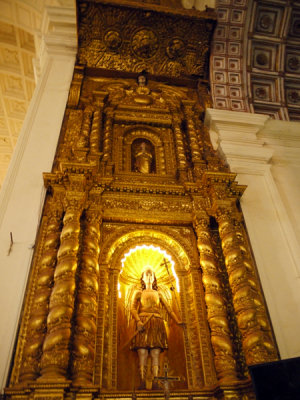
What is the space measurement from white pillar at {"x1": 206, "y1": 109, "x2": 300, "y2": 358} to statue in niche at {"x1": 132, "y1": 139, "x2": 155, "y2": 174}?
1399 mm

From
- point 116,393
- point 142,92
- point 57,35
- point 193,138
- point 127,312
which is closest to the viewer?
point 116,393

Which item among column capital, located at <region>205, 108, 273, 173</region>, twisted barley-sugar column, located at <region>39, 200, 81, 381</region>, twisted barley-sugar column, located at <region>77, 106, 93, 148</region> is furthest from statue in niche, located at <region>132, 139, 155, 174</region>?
twisted barley-sugar column, located at <region>39, 200, 81, 381</region>

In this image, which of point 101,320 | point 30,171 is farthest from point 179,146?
point 101,320

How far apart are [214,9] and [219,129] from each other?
354 centimetres

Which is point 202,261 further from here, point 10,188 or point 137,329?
point 10,188

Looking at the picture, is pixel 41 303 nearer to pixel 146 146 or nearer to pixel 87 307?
pixel 87 307

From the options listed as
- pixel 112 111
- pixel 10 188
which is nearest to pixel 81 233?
pixel 10 188

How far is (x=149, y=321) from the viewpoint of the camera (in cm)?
454

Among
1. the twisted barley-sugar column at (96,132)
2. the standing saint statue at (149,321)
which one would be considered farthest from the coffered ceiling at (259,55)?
the standing saint statue at (149,321)

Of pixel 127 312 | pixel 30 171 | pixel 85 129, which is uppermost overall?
pixel 85 129

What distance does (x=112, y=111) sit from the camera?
7145 millimetres

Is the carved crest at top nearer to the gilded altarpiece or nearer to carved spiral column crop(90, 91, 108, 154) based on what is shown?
the gilded altarpiece

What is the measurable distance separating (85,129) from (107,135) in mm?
443

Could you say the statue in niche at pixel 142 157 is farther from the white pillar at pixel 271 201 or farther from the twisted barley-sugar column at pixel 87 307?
the twisted barley-sugar column at pixel 87 307
